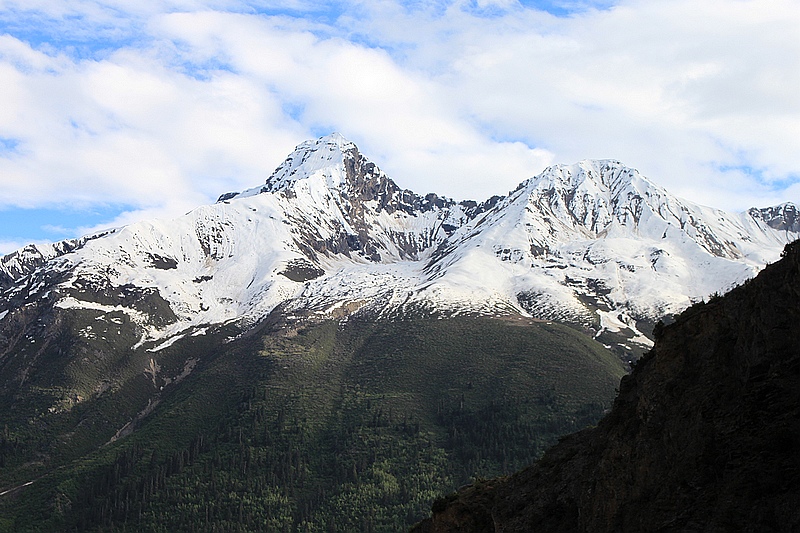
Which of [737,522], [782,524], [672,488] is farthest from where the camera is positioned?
[672,488]

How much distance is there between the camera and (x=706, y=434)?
27.1 metres

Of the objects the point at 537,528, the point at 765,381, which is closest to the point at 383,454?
the point at 537,528

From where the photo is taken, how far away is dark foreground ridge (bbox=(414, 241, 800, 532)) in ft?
77.7

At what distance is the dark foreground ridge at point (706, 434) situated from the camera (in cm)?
2367

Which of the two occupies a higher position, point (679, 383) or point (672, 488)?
point (679, 383)

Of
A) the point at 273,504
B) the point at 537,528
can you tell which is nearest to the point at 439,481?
the point at 273,504

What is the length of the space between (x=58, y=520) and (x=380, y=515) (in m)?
75.6

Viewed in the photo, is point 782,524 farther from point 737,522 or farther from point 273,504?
point 273,504

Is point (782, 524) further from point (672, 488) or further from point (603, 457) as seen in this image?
point (603, 457)

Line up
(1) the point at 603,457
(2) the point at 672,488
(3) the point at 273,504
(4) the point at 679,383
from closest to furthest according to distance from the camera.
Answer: (2) the point at 672,488, (4) the point at 679,383, (1) the point at 603,457, (3) the point at 273,504

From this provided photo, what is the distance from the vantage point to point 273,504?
171250mm

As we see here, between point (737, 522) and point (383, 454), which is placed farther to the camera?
point (383, 454)

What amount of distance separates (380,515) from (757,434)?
469 feet

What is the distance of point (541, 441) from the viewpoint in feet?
589
